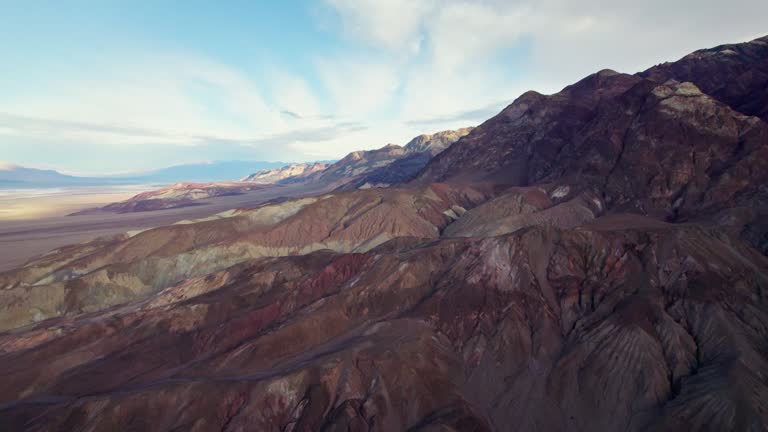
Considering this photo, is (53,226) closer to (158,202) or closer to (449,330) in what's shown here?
(158,202)

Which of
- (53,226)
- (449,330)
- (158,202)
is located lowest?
(449,330)

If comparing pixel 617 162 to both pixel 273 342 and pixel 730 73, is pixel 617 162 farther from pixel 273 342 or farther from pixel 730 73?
pixel 273 342

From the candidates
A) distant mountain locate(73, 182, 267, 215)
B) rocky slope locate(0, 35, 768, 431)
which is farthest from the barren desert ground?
rocky slope locate(0, 35, 768, 431)

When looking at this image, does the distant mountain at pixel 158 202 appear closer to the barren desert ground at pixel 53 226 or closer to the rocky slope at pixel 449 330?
the barren desert ground at pixel 53 226

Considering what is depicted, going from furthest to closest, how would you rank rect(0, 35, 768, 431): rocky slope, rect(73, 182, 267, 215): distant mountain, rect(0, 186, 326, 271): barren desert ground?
rect(73, 182, 267, 215): distant mountain, rect(0, 186, 326, 271): barren desert ground, rect(0, 35, 768, 431): rocky slope

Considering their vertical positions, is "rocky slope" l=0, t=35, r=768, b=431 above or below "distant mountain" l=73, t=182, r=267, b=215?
below

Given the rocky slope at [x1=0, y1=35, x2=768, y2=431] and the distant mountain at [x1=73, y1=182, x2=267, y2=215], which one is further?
the distant mountain at [x1=73, y1=182, x2=267, y2=215]

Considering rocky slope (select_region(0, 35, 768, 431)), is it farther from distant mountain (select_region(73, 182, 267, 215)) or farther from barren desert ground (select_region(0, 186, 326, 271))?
distant mountain (select_region(73, 182, 267, 215))

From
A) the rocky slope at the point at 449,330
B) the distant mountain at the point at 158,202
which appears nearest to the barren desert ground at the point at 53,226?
the distant mountain at the point at 158,202

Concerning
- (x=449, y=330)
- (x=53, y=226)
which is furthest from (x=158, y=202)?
(x=449, y=330)
